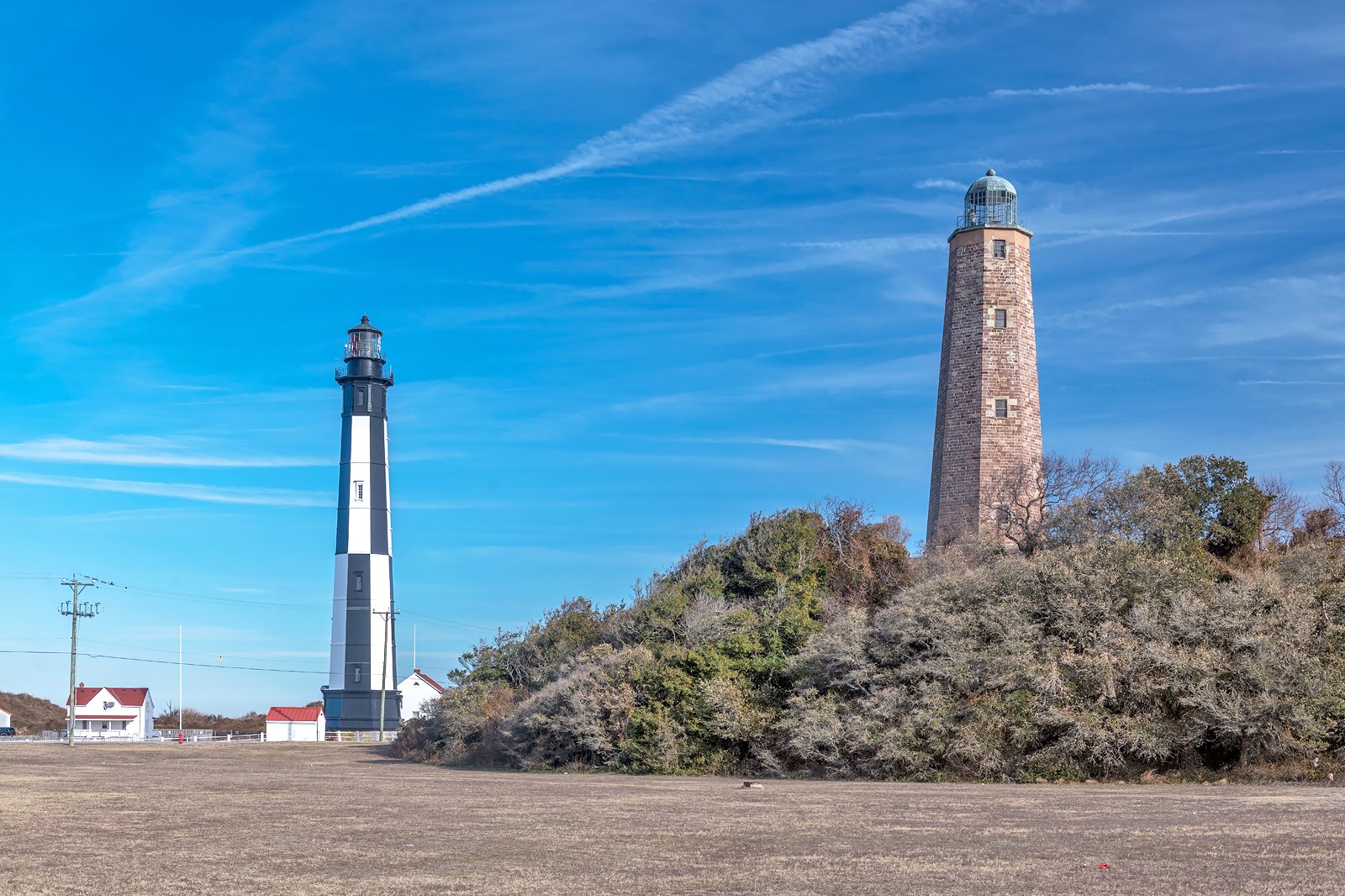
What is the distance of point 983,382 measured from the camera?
134 ft

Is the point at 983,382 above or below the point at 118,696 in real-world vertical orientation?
above

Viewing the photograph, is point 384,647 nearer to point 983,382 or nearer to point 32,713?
point 983,382

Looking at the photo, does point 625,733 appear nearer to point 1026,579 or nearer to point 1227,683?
point 1026,579

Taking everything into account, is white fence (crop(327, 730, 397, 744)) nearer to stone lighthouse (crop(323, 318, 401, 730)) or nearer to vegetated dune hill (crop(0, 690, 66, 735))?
stone lighthouse (crop(323, 318, 401, 730))

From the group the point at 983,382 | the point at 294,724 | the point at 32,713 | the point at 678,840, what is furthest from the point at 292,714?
the point at 678,840

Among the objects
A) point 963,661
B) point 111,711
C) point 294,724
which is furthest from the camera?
point 111,711

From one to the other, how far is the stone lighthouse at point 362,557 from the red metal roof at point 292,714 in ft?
59.6

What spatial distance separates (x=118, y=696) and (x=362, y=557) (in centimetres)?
3899

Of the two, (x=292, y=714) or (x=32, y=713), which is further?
(x=32, y=713)

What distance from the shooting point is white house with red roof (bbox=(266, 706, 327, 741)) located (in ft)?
239

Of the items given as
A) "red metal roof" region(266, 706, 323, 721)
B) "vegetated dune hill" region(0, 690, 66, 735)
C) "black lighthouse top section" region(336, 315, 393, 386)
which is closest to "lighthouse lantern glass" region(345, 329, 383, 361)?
"black lighthouse top section" region(336, 315, 393, 386)

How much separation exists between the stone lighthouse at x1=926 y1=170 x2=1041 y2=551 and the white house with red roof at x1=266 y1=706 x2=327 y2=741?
4659 centimetres

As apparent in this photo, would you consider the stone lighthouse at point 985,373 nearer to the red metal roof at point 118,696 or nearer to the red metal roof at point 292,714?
the red metal roof at point 292,714

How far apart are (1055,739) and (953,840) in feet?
37.5
